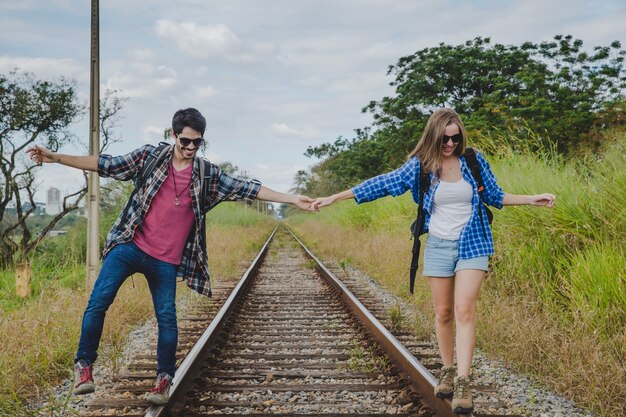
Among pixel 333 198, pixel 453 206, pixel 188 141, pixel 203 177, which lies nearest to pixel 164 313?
pixel 203 177

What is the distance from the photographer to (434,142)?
11.9ft

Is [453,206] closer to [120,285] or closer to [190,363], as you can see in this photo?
[120,285]

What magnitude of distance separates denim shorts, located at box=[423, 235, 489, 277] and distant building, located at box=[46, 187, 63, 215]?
60.3 ft

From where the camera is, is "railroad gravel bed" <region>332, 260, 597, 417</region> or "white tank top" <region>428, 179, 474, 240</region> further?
"railroad gravel bed" <region>332, 260, 597, 417</region>

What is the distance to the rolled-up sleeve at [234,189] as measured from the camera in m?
3.94

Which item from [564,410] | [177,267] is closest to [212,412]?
[177,267]

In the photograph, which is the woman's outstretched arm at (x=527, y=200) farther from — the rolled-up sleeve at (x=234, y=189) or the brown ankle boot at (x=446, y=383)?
the rolled-up sleeve at (x=234, y=189)

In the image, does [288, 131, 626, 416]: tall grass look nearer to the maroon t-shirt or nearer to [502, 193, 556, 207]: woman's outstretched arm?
[502, 193, 556, 207]: woman's outstretched arm

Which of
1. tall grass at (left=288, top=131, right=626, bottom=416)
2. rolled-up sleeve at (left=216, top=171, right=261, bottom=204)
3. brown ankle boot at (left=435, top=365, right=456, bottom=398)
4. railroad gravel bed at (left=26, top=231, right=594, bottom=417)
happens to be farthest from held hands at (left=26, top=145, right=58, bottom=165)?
tall grass at (left=288, top=131, right=626, bottom=416)

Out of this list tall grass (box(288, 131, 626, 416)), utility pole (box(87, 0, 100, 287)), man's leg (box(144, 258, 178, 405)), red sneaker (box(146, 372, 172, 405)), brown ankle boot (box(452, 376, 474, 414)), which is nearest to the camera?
brown ankle boot (box(452, 376, 474, 414))

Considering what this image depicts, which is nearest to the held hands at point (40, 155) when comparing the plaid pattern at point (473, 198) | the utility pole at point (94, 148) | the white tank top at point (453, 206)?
the plaid pattern at point (473, 198)

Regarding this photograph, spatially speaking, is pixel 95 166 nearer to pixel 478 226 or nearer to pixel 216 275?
pixel 478 226

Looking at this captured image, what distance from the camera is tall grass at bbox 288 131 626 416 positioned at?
14.4 ft

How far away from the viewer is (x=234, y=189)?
3980 mm
